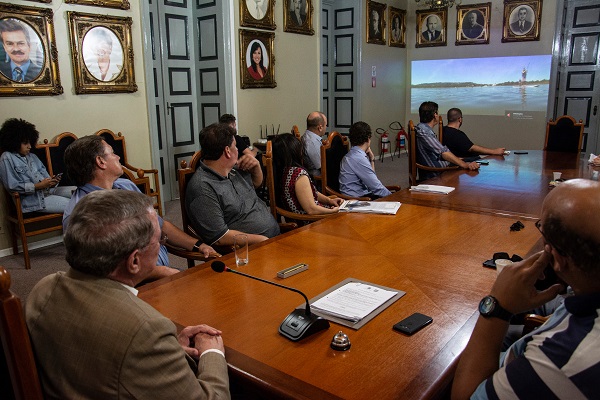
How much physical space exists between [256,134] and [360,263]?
15.3 ft

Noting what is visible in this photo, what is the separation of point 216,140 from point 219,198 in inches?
12.2

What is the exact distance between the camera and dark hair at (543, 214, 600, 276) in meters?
0.96

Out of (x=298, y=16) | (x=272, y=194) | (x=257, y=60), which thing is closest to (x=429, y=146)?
(x=272, y=194)

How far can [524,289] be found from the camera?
118 centimetres

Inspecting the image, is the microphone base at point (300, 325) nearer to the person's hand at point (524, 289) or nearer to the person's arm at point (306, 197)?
the person's hand at point (524, 289)

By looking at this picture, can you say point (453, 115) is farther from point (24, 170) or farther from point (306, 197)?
point (24, 170)

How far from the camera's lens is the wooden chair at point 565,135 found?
224 inches

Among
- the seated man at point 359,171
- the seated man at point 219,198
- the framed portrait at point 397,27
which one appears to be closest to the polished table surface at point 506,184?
the seated man at point 359,171

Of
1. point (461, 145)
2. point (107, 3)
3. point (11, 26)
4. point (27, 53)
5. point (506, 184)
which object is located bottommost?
point (506, 184)

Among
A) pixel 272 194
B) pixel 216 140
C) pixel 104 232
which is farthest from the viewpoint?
pixel 272 194

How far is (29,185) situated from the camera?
4059mm

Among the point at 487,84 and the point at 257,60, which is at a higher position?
the point at 257,60

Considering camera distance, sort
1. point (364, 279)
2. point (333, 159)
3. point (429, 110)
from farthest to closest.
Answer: point (429, 110) → point (333, 159) → point (364, 279)

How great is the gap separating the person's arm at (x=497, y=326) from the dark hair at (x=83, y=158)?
182 cm
